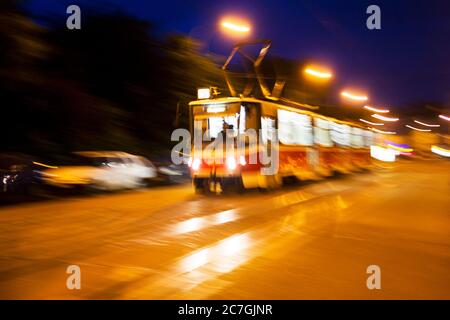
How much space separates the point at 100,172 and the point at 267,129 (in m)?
5.86

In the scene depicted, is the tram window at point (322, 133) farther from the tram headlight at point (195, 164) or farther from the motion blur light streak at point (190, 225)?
the motion blur light streak at point (190, 225)

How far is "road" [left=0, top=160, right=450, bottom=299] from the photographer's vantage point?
6012 millimetres

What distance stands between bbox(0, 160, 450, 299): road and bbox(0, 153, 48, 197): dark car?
1636 mm

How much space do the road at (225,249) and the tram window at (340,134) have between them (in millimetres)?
10295

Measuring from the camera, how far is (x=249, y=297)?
5.66 meters

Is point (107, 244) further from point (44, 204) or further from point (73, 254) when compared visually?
point (44, 204)

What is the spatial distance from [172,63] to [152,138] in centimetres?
437

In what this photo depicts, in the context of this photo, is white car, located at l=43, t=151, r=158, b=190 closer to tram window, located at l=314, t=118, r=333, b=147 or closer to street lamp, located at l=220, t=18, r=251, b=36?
street lamp, located at l=220, t=18, r=251, b=36

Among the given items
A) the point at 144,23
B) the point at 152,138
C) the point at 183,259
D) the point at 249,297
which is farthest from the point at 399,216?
the point at 144,23

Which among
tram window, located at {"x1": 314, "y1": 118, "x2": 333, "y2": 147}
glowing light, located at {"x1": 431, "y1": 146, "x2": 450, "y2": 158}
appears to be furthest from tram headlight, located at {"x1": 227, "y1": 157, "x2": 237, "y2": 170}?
glowing light, located at {"x1": 431, "y1": 146, "x2": 450, "y2": 158}

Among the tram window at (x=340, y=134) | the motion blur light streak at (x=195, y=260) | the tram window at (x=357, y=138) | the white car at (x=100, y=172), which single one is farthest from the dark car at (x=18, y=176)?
the tram window at (x=357, y=138)

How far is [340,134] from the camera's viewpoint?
26.2m

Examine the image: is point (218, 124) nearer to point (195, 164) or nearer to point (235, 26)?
point (195, 164)

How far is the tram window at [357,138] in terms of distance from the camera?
29.3 meters
